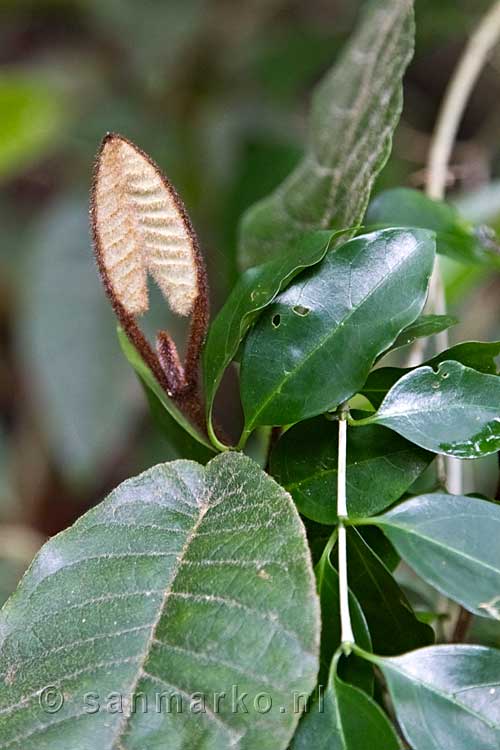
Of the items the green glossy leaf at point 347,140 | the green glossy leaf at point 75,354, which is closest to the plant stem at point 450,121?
the green glossy leaf at point 347,140

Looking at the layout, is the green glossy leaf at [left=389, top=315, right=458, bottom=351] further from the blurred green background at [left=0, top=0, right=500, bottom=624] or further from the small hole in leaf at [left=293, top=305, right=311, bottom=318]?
the blurred green background at [left=0, top=0, right=500, bottom=624]

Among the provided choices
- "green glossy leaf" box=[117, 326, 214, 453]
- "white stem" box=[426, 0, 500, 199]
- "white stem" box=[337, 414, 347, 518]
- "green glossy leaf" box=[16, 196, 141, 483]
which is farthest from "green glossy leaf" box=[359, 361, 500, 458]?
"green glossy leaf" box=[16, 196, 141, 483]

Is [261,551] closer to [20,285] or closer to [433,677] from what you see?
[433,677]

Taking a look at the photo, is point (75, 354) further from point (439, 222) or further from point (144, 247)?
point (144, 247)

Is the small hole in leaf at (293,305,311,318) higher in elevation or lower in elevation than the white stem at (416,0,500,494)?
lower

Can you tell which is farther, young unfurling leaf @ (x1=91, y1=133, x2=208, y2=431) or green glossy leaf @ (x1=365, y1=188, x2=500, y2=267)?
green glossy leaf @ (x1=365, y1=188, x2=500, y2=267)

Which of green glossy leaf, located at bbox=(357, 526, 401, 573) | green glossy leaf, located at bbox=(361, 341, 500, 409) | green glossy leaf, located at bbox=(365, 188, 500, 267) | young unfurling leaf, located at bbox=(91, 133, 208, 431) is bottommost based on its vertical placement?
green glossy leaf, located at bbox=(357, 526, 401, 573)
